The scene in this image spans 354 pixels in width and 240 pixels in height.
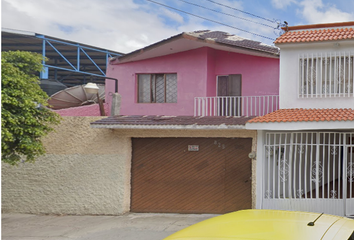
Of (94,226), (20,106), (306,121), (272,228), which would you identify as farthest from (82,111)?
(272,228)

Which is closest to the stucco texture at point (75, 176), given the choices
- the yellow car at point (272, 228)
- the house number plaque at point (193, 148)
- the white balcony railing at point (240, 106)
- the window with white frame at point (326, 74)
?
the house number plaque at point (193, 148)

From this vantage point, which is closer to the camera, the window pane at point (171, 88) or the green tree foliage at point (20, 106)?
the green tree foliage at point (20, 106)

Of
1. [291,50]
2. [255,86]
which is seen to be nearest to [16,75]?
[291,50]

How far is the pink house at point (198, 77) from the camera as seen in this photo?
13211 millimetres

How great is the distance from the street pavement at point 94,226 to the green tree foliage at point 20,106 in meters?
1.78

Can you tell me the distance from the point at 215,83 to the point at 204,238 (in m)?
11.8

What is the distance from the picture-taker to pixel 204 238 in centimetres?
279

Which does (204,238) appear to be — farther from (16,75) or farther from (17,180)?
(17,180)

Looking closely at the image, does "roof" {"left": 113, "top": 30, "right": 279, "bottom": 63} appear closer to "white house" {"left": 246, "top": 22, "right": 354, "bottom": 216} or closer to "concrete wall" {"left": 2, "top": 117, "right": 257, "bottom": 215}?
"white house" {"left": 246, "top": 22, "right": 354, "bottom": 216}

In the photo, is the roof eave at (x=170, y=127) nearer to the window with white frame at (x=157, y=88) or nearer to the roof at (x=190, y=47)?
the roof at (x=190, y=47)

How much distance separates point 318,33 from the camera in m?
11.0

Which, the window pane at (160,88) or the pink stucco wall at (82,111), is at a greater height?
the window pane at (160,88)

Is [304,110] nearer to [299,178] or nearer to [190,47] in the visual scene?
[299,178]

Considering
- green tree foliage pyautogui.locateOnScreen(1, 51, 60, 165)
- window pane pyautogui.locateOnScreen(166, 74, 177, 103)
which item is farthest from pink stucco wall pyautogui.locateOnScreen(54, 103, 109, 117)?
green tree foliage pyautogui.locateOnScreen(1, 51, 60, 165)
